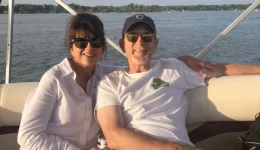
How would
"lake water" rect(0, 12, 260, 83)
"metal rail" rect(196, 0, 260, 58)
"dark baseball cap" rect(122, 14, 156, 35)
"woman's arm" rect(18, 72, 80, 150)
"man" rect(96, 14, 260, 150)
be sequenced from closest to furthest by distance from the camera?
"woman's arm" rect(18, 72, 80, 150) < "man" rect(96, 14, 260, 150) < "dark baseball cap" rect(122, 14, 156, 35) < "metal rail" rect(196, 0, 260, 58) < "lake water" rect(0, 12, 260, 83)

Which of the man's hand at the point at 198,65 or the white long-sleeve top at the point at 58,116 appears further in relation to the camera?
the man's hand at the point at 198,65

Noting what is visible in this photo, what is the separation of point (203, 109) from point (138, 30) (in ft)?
2.10

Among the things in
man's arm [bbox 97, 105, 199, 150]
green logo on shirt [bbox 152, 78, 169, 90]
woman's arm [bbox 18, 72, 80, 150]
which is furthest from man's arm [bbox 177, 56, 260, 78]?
woman's arm [bbox 18, 72, 80, 150]

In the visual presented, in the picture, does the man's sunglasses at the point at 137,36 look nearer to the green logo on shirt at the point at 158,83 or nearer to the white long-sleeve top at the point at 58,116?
the green logo on shirt at the point at 158,83

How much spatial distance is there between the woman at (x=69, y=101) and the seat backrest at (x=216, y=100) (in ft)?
1.20

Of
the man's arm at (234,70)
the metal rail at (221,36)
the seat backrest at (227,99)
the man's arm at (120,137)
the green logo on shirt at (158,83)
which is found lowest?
the man's arm at (120,137)

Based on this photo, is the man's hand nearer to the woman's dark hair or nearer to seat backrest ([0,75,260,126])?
seat backrest ([0,75,260,126])

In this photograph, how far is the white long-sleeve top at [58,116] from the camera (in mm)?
1825

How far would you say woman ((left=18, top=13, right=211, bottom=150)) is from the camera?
1.83 m

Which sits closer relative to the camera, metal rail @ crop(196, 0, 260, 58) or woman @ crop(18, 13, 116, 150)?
woman @ crop(18, 13, 116, 150)

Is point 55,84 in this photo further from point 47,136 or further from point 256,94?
point 256,94

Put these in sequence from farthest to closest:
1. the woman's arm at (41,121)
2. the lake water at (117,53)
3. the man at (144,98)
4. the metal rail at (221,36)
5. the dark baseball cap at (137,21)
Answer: the lake water at (117,53)
the metal rail at (221,36)
the dark baseball cap at (137,21)
the man at (144,98)
the woman's arm at (41,121)

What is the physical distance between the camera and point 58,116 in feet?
6.29

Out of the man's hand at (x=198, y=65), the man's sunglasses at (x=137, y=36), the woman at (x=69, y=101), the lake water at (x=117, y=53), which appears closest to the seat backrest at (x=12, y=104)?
the woman at (x=69, y=101)
